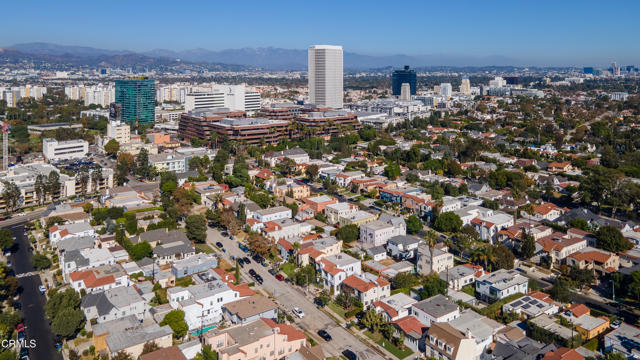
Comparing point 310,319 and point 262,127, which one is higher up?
point 262,127

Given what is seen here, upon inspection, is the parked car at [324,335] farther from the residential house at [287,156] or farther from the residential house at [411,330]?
the residential house at [287,156]

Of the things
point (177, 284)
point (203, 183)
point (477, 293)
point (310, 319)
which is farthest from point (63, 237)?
point (477, 293)

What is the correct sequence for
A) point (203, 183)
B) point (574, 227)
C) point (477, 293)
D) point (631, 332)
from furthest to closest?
point (203, 183), point (574, 227), point (477, 293), point (631, 332)

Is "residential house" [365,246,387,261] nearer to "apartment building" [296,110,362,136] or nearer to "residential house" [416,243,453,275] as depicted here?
"residential house" [416,243,453,275]

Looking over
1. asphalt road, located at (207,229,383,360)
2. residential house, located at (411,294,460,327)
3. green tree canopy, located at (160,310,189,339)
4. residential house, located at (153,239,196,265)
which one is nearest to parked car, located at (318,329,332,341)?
asphalt road, located at (207,229,383,360)

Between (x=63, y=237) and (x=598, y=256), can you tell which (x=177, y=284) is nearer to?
(x=63, y=237)

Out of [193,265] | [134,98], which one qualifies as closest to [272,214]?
[193,265]
